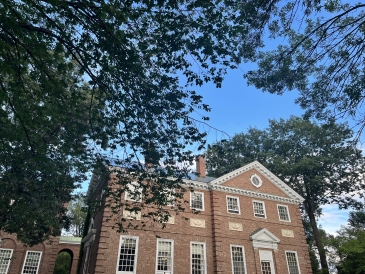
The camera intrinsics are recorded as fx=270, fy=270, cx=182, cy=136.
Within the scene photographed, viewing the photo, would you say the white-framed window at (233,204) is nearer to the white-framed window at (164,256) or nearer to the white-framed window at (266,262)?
the white-framed window at (266,262)

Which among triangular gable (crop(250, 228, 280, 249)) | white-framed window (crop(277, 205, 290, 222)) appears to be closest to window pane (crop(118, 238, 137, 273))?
triangular gable (crop(250, 228, 280, 249))

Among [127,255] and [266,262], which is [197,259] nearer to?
[127,255]

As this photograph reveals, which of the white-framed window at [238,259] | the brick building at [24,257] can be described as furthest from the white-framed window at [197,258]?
the brick building at [24,257]

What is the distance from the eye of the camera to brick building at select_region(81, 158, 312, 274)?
677 inches

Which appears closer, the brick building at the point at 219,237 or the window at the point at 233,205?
the brick building at the point at 219,237

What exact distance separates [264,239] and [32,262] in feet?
64.8

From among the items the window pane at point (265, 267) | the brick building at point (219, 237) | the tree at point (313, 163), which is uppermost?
the tree at point (313, 163)

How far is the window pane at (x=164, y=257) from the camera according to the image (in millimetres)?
17555

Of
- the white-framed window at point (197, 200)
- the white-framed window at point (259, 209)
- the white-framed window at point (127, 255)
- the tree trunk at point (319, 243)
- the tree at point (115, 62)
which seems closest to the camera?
the tree at point (115, 62)

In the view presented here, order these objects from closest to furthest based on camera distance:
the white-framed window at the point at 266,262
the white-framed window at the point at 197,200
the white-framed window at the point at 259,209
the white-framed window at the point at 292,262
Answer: the white-framed window at the point at 266,262, the white-framed window at the point at 197,200, the white-framed window at the point at 292,262, the white-framed window at the point at 259,209

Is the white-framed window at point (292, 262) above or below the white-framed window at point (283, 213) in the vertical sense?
below

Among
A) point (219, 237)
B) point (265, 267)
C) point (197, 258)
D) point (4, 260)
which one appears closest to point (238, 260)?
point (219, 237)

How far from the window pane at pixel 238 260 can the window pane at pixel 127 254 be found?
7373 mm

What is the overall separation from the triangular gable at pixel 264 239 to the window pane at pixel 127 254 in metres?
9.18
